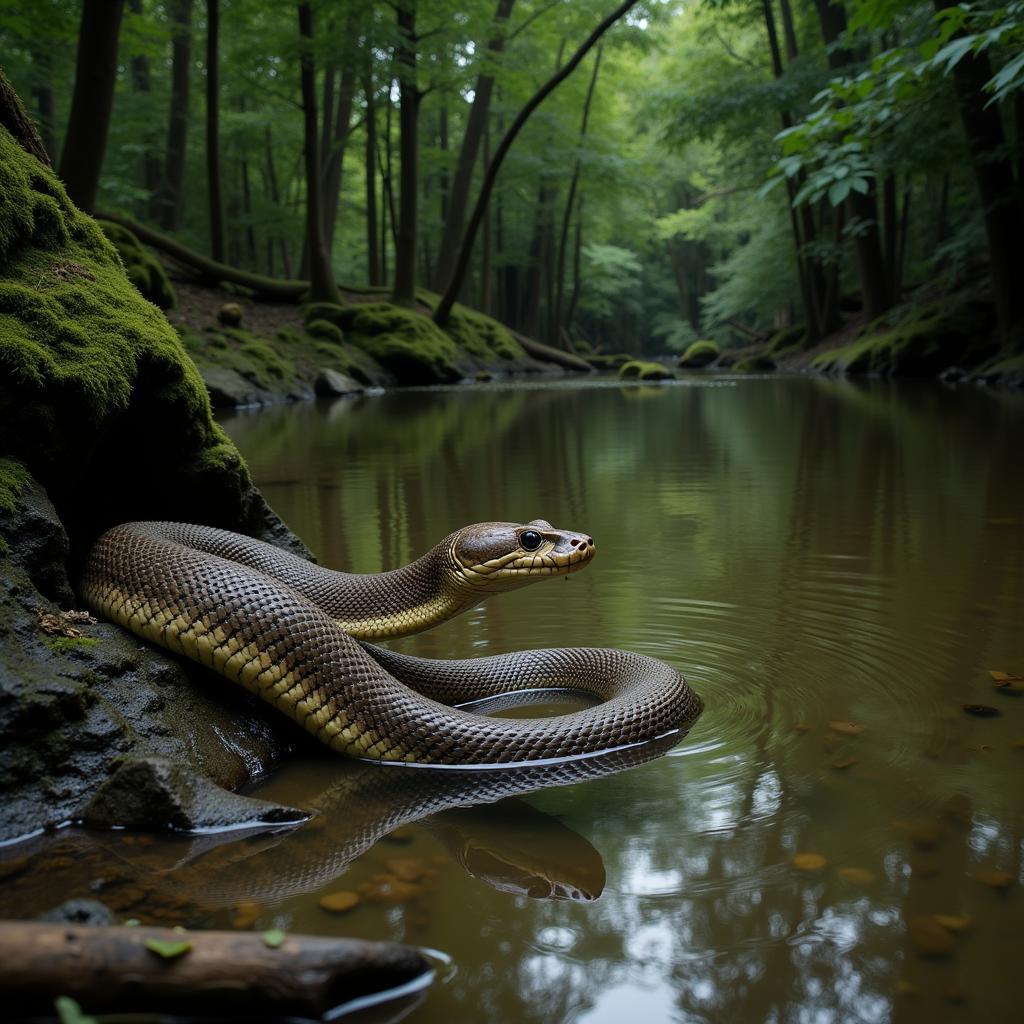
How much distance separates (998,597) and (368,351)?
22.7 m

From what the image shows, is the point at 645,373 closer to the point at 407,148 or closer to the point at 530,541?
the point at 407,148

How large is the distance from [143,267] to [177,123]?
13.6 m

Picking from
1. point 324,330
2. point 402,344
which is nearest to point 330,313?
point 324,330

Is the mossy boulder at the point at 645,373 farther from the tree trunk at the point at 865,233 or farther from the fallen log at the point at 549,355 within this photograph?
the tree trunk at the point at 865,233

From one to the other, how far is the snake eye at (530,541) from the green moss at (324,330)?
22298mm

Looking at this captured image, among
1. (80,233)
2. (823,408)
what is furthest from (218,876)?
(823,408)

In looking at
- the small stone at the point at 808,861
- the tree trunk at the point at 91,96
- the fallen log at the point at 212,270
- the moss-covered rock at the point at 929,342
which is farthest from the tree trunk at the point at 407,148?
the small stone at the point at 808,861

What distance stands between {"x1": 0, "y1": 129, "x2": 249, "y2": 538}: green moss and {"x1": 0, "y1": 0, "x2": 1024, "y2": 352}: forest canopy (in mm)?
5185

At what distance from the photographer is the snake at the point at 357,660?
3172 mm

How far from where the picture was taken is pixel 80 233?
448cm

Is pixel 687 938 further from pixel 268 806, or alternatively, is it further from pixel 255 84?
pixel 255 84

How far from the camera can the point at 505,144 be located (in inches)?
932

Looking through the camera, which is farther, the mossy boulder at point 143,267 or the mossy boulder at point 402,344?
the mossy boulder at point 402,344

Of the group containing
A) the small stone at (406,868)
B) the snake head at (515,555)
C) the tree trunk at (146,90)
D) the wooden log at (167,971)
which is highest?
the tree trunk at (146,90)
